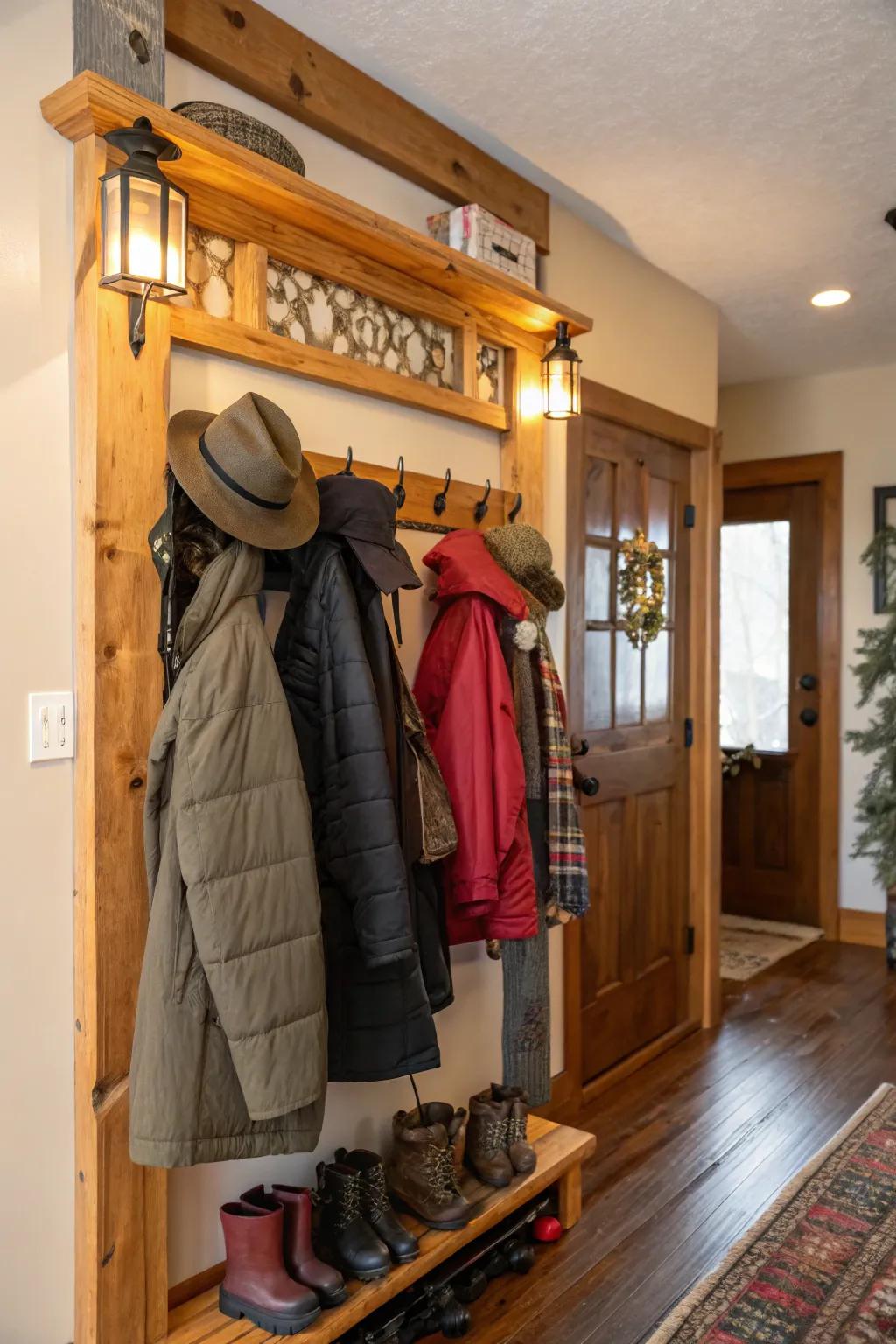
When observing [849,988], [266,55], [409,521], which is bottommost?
[849,988]

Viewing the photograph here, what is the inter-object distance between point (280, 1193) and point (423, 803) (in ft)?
2.53

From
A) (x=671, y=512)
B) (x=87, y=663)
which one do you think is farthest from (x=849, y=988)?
(x=87, y=663)

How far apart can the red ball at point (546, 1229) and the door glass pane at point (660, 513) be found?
2162 millimetres

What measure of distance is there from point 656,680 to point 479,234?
1721 mm

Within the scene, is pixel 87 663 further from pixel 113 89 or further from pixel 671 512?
pixel 671 512

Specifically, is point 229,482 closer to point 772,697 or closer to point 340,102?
point 340,102

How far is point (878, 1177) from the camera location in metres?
2.74

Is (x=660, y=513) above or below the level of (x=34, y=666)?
above

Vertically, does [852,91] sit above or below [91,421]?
above

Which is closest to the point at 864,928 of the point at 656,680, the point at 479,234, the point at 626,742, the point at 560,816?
the point at 656,680

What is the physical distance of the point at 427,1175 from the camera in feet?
7.28

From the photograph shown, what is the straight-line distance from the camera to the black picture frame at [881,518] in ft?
16.1

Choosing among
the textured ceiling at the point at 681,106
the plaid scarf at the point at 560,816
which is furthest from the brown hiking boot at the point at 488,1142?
the textured ceiling at the point at 681,106

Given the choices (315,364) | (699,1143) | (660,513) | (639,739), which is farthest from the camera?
(660,513)
